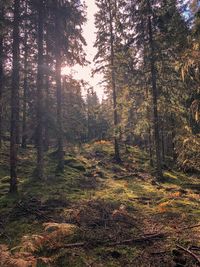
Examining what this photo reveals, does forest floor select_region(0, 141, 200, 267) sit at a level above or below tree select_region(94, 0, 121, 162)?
below

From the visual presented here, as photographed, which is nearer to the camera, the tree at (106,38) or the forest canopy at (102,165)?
the forest canopy at (102,165)

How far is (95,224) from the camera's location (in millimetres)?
9125

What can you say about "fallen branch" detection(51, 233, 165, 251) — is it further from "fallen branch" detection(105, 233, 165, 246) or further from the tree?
the tree

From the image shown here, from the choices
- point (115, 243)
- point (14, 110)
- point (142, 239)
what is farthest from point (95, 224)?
point (14, 110)

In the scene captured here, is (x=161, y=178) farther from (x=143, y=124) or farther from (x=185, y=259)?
(x=185, y=259)

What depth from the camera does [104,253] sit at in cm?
725

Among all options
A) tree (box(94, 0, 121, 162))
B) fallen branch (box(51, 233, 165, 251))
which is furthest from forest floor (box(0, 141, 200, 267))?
tree (box(94, 0, 121, 162))

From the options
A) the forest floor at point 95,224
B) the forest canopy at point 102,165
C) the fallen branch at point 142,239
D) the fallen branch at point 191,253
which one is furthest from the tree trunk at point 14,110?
the fallen branch at point 191,253

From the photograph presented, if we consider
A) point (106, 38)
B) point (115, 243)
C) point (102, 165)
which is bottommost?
point (115, 243)

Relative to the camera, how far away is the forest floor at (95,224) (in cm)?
690

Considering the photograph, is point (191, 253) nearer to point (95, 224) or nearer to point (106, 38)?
point (95, 224)

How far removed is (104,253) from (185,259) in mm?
1856

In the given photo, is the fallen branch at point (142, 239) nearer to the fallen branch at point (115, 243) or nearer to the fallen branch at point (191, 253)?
the fallen branch at point (115, 243)

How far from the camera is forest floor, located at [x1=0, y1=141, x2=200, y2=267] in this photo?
6.90 meters
